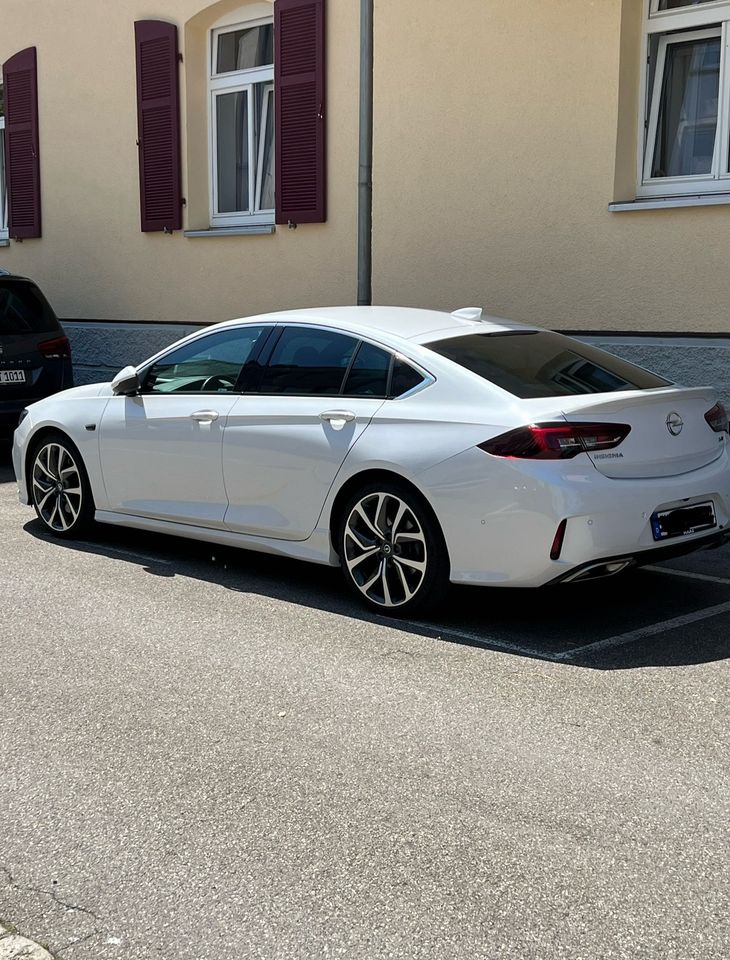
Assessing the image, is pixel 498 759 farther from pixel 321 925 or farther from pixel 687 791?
pixel 321 925

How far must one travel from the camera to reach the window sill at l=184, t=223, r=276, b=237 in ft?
42.6

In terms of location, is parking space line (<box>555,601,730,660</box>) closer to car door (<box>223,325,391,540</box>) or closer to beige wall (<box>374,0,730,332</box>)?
car door (<box>223,325,391,540</box>)

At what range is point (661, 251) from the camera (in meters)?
9.80

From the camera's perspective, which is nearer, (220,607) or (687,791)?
(687,791)

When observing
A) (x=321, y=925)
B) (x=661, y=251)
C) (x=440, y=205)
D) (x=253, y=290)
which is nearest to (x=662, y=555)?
(x=321, y=925)

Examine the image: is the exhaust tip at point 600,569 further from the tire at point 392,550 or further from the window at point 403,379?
the window at point 403,379

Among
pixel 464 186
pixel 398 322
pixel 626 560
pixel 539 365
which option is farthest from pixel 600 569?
pixel 464 186

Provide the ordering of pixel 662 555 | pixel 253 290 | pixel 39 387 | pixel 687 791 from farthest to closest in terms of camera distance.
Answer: pixel 253 290 < pixel 39 387 < pixel 662 555 < pixel 687 791

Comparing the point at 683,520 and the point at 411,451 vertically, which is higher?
the point at 411,451

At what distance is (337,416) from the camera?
608cm

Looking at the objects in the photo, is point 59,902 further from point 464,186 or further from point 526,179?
point 464,186

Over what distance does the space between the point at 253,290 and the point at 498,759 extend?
976 cm

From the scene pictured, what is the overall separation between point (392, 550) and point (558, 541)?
93cm

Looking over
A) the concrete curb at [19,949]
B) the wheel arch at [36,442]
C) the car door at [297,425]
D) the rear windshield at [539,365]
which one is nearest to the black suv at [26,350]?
the wheel arch at [36,442]
